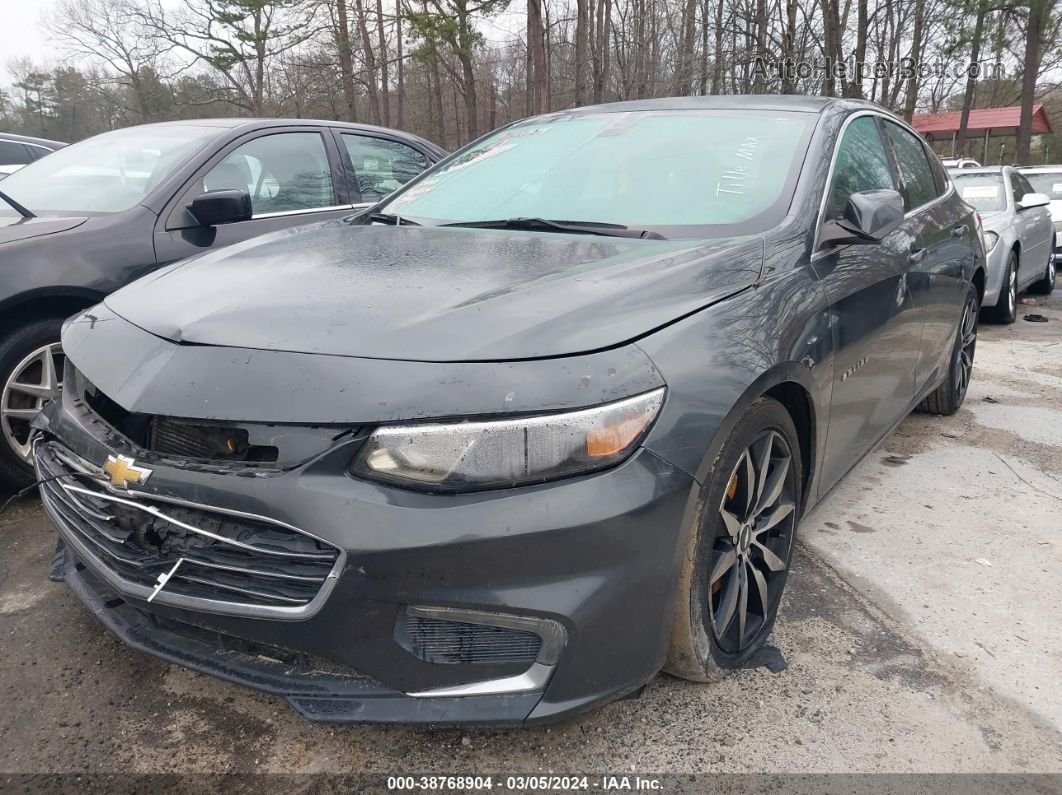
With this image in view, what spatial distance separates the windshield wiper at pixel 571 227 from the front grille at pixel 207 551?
4.49 ft

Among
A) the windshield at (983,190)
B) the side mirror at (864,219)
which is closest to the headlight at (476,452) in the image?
the side mirror at (864,219)

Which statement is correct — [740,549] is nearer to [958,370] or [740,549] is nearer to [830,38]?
[958,370]

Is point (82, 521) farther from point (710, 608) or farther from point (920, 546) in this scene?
point (920, 546)

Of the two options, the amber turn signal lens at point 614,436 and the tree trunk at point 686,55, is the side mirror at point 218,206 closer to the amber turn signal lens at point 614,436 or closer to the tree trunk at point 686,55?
the amber turn signal lens at point 614,436

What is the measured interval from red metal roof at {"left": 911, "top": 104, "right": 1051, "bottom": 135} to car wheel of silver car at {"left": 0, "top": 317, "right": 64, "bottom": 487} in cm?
3508

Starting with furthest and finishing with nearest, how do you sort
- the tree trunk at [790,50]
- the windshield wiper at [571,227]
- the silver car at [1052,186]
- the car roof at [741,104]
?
the tree trunk at [790,50] → the silver car at [1052,186] → the car roof at [741,104] → the windshield wiper at [571,227]

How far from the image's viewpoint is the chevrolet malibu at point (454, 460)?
1501mm

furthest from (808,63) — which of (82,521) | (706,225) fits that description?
(82,521)

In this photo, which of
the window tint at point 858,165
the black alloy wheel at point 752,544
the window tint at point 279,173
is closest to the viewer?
the black alloy wheel at point 752,544

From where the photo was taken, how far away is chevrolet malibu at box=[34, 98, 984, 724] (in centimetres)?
150

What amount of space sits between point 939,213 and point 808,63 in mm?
18658

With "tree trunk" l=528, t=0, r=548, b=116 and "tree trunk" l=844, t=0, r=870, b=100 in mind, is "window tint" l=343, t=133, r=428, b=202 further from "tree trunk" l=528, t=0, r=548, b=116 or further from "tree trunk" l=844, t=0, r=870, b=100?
"tree trunk" l=844, t=0, r=870, b=100

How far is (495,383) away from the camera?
1.52 meters

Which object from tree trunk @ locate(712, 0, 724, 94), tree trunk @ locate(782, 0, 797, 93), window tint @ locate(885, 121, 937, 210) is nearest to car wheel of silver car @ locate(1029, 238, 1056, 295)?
window tint @ locate(885, 121, 937, 210)
